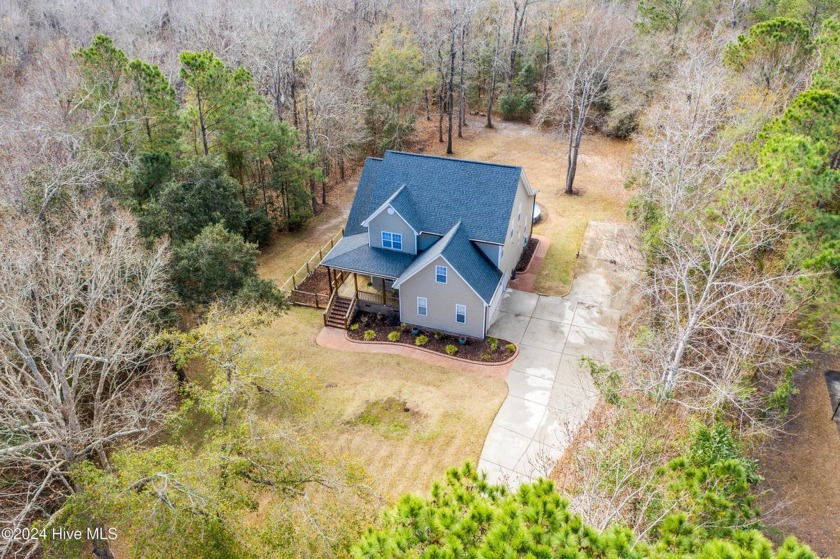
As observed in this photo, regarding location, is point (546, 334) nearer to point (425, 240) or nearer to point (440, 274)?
point (440, 274)

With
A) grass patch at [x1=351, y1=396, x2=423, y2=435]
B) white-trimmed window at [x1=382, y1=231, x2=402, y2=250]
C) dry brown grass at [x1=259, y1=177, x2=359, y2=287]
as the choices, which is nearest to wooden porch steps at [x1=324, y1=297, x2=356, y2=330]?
white-trimmed window at [x1=382, y1=231, x2=402, y2=250]

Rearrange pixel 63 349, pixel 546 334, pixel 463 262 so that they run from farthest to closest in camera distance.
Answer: pixel 546 334
pixel 463 262
pixel 63 349

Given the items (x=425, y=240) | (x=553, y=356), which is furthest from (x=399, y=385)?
(x=425, y=240)

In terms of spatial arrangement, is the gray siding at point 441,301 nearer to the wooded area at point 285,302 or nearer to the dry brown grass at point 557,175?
the dry brown grass at point 557,175

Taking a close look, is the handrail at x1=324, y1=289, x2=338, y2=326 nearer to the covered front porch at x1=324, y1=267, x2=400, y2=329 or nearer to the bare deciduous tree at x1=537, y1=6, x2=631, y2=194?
the covered front porch at x1=324, y1=267, x2=400, y2=329

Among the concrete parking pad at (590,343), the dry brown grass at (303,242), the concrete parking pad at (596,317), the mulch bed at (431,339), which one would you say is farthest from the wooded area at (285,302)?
the mulch bed at (431,339)
